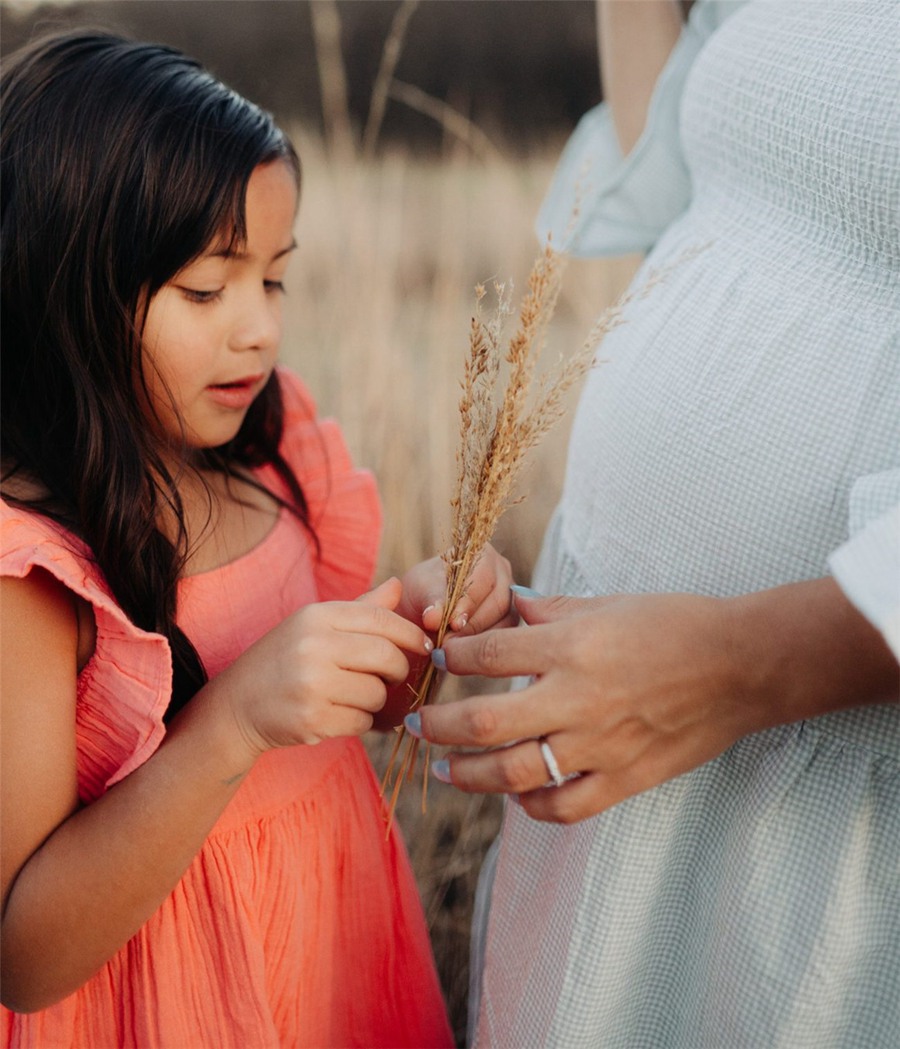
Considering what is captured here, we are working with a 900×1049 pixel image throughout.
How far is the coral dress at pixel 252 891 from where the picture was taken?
1374 millimetres

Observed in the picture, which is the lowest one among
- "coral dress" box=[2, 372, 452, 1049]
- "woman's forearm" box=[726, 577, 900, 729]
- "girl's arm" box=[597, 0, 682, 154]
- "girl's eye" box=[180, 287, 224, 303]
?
"coral dress" box=[2, 372, 452, 1049]

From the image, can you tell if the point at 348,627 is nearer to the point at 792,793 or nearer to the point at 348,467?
the point at 792,793

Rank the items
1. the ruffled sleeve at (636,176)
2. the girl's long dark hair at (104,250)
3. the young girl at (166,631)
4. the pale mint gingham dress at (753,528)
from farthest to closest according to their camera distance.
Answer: the ruffled sleeve at (636,176) → the girl's long dark hair at (104,250) → the young girl at (166,631) → the pale mint gingham dress at (753,528)

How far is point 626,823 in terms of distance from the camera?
4.33 feet

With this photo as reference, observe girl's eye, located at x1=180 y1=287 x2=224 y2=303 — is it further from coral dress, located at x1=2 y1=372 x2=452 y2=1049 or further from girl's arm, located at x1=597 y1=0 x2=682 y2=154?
girl's arm, located at x1=597 y1=0 x2=682 y2=154

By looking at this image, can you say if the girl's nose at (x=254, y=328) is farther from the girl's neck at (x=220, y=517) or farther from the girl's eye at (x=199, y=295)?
the girl's neck at (x=220, y=517)

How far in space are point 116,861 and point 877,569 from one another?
3.42 feet

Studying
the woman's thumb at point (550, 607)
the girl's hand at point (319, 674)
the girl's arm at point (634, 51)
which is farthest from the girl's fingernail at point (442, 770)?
the girl's arm at point (634, 51)

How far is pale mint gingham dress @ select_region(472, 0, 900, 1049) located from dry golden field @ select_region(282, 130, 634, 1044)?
136cm

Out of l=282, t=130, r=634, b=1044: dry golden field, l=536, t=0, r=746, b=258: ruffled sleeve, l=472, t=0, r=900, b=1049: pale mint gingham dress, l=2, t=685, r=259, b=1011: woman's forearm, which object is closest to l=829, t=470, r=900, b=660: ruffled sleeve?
l=472, t=0, r=900, b=1049: pale mint gingham dress

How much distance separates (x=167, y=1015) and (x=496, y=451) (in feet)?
3.40

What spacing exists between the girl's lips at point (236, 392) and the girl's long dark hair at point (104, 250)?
5.5 inches

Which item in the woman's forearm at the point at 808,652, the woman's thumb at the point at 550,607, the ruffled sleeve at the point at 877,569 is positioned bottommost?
the woman's thumb at the point at 550,607

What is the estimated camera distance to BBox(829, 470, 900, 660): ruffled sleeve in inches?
36.6
